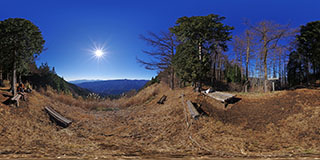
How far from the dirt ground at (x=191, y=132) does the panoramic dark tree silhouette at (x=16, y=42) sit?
7.57ft

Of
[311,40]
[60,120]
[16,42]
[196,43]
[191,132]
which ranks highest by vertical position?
[311,40]

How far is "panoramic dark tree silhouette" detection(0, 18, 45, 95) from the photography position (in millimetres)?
8750

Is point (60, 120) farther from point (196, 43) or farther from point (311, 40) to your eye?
point (311, 40)

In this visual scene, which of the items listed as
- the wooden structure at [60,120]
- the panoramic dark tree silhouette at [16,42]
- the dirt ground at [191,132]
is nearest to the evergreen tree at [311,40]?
the dirt ground at [191,132]

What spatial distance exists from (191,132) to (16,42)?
11.5 m

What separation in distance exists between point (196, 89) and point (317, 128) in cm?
729

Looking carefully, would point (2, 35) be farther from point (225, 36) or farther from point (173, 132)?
point (225, 36)

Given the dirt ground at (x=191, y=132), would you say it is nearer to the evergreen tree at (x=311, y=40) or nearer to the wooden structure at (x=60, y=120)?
the wooden structure at (x=60, y=120)

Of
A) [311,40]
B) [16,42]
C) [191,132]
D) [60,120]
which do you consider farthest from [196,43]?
[311,40]

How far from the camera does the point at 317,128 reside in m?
5.87

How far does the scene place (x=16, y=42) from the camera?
353 inches

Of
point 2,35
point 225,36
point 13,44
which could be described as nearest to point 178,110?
point 225,36

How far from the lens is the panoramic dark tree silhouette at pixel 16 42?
8.75 m

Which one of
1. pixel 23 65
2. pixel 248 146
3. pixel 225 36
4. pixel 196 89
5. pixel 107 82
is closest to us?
pixel 248 146
